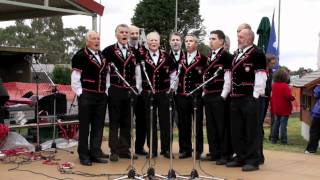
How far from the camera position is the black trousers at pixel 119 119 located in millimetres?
8078

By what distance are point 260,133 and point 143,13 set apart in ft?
126

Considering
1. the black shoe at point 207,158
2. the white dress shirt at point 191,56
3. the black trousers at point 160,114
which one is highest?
the white dress shirt at point 191,56

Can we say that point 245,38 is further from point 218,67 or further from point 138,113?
point 138,113

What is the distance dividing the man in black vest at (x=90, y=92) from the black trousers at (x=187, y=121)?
1.16 metres

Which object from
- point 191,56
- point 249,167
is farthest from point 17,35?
point 249,167

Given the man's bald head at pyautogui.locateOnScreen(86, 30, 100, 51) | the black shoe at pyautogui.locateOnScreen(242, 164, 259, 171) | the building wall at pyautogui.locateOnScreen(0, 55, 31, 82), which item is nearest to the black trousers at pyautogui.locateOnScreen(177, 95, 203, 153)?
the black shoe at pyautogui.locateOnScreen(242, 164, 259, 171)

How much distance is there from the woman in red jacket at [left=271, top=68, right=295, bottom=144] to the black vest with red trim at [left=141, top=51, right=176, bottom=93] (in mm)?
4273

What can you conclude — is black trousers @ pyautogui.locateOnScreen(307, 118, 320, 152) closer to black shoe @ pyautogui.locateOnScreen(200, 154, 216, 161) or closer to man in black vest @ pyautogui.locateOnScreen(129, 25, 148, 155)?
black shoe @ pyautogui.locateOnScreen(200, 154, 216, 161)

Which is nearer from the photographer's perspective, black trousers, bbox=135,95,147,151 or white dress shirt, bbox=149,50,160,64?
white dress shirt, bbox=149,50,160,64

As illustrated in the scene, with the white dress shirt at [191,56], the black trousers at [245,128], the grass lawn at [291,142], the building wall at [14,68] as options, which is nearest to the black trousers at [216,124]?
the black trousers at [245,128]

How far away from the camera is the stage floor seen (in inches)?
272

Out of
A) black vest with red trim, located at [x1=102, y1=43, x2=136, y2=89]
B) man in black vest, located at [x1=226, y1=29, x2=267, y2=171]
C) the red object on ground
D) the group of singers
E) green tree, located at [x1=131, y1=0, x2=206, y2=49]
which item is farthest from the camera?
green tree, located at [x1=131, y1=0, x2=206, y2=49]

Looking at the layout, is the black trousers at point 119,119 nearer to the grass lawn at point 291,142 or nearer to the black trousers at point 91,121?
the black trousers at point 91,121

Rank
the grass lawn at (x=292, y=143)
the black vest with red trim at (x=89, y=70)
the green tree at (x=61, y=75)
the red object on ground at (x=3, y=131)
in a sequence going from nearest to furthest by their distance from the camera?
the black vest with red trim at (x=89, y=70) → the red object on ground at (x=3, y=131) → the grass lawn at (x=292, y=143) → the green tree at (x=61, y=75)
